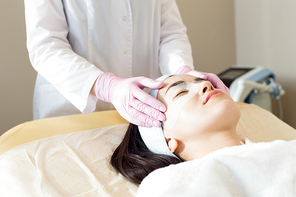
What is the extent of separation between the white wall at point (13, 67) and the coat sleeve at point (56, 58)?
67 cm

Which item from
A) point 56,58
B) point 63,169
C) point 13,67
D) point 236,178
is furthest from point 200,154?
point 13,67

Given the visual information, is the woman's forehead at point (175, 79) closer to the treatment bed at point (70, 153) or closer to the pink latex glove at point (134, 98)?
the pink latex glove at point (134, 98)

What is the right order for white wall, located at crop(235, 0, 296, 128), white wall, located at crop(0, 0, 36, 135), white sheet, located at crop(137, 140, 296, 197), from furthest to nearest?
white wall, located at crop(235, 0, 296, 128)
white wall, located at crop(0, 0, 36, 135)
white sheet, located at crop(137, 140, 296, 197)

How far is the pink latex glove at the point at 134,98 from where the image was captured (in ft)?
A: 3.38

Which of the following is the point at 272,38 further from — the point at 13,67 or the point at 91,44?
the point at 13,67

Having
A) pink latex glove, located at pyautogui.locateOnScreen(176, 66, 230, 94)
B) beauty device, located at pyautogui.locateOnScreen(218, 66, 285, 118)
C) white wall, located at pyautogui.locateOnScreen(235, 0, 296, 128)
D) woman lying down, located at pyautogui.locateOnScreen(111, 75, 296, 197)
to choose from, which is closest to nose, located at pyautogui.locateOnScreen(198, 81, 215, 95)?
woman lying down, located at pyautogui.locateOnScreen(111, 75, 296, 197)

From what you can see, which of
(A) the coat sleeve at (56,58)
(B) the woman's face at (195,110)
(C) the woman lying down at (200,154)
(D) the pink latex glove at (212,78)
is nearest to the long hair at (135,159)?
(C) the woman lying down at (200,154)

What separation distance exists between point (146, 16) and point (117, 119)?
1.86 feet

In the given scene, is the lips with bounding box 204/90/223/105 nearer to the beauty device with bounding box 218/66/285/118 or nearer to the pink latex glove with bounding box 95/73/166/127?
the pink latex glove with bounding box 95/73/166/127

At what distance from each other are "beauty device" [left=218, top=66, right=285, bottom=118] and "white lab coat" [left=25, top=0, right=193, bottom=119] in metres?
0.68

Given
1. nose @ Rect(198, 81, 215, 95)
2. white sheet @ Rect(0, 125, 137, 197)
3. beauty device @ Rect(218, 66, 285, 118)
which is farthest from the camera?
beauty device @ Rect(218, 66, 285, 118)

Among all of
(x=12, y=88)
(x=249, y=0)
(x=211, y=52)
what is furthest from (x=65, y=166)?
A: (x=249, y=0)

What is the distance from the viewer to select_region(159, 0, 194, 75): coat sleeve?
4.77 ft

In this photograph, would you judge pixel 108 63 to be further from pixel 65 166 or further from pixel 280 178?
pixel 280 178
